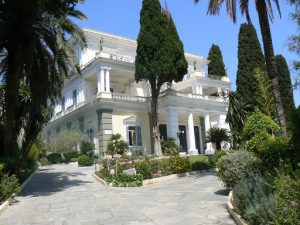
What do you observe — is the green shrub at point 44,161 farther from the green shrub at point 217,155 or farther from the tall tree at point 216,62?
the tall tree at point 216,62

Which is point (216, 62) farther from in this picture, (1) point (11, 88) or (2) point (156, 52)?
(1) point (11, 88)

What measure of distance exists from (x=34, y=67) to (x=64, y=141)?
687 inches

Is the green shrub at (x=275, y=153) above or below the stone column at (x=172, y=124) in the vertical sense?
below

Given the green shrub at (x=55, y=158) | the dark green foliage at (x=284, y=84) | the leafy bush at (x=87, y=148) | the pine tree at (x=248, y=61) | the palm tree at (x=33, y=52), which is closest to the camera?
the palm tree at (x=33, y=52)

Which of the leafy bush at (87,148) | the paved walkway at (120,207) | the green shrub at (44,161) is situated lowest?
the paved walkway at (120,207)

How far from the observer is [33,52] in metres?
15.0

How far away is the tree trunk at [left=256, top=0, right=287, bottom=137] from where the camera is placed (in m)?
13.2

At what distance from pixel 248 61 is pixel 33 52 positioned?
943 inches

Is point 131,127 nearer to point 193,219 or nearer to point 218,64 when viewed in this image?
point 218,64

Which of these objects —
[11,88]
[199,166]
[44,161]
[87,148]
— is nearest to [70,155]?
[87,148]

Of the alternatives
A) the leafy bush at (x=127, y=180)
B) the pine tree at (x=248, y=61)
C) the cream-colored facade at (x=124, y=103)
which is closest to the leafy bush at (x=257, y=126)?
the leafy bush at (x=127, y=180)

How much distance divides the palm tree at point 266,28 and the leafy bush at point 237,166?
265 centimetres

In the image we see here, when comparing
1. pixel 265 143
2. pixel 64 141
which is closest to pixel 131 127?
pixel 64 141

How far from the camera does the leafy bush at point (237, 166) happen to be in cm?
1061
